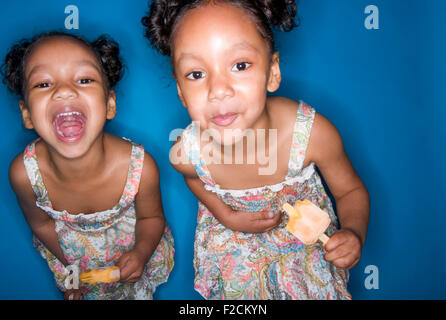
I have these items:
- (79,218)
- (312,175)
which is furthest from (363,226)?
(79,218)

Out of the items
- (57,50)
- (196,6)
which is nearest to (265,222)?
(196,6)

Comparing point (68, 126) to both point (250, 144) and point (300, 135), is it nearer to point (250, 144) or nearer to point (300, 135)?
→ point (250, 144)

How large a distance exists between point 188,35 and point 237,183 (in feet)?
1.72

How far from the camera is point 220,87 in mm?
979

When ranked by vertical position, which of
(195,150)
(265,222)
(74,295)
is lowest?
(74,295)

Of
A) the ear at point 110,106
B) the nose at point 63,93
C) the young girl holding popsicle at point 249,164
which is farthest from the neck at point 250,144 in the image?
the nose at point 63,93

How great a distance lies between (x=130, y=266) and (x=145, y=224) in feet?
0.56

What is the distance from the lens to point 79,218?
1.37 m

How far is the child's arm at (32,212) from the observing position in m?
1.35

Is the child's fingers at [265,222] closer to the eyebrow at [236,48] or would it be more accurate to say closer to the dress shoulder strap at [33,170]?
the eyebrow at [236,48]

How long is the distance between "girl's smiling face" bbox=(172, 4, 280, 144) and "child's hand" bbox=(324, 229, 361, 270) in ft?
1.33

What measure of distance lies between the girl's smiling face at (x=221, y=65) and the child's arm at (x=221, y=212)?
297 mm

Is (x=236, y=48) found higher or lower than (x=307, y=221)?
higher
